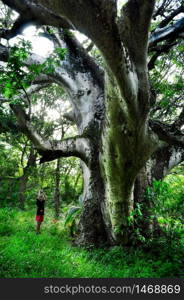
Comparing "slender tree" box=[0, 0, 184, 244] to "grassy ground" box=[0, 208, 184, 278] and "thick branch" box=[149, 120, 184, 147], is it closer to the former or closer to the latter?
"thick branch" box=[149, 120, 184, 147]

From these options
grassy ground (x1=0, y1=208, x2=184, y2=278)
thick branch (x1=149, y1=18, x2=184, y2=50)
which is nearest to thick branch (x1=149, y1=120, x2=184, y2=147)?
thick branch (x1=149, y1=18, x2=184, y2=50)

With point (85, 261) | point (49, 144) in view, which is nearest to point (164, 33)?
point (49, 144)

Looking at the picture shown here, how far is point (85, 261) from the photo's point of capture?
12.0 feet

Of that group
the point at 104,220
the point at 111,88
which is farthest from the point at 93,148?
the point at 111,88

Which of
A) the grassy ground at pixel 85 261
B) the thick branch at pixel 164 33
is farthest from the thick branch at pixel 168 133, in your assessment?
the grassy ground at pixel 85 261

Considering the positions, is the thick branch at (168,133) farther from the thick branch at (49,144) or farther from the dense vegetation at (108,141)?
the thick branch at (49,144)

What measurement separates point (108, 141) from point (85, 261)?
7.07ft

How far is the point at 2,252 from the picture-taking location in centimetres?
380

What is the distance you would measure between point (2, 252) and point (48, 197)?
12721mm

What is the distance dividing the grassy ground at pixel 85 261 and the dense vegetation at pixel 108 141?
18 millimetres

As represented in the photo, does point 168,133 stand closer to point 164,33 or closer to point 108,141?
point 108,141

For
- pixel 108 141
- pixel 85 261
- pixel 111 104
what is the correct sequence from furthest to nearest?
pixel 85 261 < pixel 108 141 < pixel 111 104

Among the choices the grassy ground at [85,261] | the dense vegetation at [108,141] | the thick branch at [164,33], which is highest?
the thick branch at [164,33]

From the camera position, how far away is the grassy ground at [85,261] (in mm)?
3182
